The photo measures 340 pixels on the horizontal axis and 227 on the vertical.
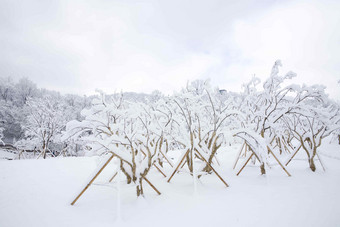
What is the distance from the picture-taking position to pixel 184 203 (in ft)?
8.46

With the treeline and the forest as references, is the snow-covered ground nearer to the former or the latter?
the forest

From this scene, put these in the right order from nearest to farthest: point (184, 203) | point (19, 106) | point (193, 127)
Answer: point (184, 203) → point (193, 127) → point (19, 106)

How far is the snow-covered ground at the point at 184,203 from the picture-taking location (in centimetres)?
207

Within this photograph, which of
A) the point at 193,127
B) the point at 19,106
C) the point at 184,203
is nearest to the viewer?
the point at 184,203

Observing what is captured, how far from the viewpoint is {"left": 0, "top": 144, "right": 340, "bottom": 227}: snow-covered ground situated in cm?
207

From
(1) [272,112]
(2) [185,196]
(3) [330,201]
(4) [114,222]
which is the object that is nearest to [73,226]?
(4) [114,222]

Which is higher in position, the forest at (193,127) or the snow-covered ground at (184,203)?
the forest at (193,127)

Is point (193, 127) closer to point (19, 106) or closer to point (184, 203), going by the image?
point (184, 203)

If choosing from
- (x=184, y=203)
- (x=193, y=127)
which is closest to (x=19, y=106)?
(x=193, y=127)

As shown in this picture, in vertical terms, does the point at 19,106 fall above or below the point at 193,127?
above

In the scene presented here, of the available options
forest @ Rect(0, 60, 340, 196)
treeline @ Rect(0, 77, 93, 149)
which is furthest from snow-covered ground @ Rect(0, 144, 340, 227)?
treeline @ Rect(0, 77, 93, 149)

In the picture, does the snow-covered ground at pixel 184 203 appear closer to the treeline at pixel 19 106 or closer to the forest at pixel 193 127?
the forest at pixel 193 127

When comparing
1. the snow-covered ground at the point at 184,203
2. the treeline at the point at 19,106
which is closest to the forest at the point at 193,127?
the snow-covered ground at the point at 184,203

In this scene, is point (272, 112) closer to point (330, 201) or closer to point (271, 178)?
point (271, 178)
